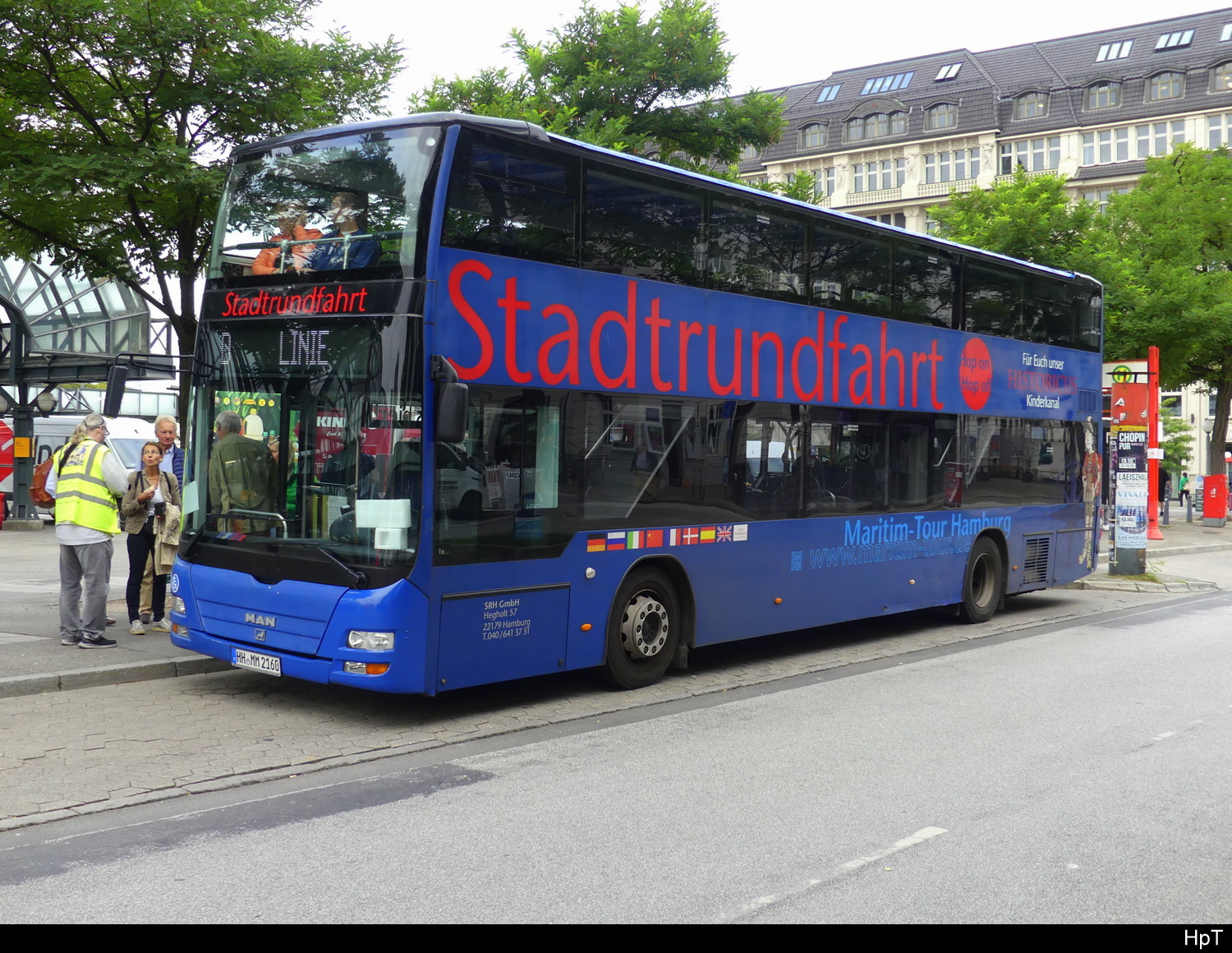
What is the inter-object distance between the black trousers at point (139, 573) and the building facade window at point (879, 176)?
66146mm

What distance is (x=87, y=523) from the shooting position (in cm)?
943

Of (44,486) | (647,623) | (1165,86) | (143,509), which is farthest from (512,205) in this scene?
(1165,86)

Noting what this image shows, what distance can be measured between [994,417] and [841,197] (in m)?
63.2

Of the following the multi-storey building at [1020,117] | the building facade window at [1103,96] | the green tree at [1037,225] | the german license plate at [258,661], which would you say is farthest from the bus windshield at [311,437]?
the building facade window at [1103,96]

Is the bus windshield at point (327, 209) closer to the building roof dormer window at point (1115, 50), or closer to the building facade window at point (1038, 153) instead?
the building facade window at point (1038, 153)

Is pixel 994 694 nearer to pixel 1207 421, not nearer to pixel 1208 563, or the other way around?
pixel 1208 563

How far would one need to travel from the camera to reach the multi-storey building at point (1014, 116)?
64.5 meters

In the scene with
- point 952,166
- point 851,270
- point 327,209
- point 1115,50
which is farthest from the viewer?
point 952,166

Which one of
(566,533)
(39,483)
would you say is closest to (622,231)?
(566,533)

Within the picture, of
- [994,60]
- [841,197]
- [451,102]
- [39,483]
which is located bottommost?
[39,483]

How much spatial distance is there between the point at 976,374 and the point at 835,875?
29.8 ft

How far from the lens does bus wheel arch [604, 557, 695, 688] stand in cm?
884

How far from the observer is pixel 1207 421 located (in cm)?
7031

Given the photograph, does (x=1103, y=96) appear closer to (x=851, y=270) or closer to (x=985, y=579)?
(x=985, y=579)
